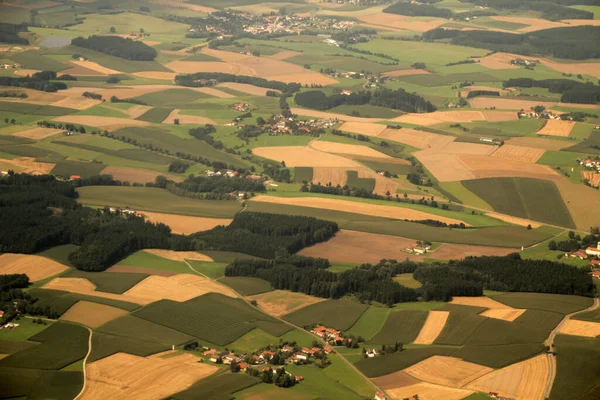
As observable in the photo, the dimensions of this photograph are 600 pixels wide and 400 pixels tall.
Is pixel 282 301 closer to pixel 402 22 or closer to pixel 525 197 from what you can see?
pixel 525 197

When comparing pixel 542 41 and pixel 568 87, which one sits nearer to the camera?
pixel 568 87

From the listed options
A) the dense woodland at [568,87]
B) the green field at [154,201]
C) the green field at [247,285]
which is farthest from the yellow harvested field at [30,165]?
the dense woodland at [568,87]

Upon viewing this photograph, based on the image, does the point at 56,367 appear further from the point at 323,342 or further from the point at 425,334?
→ the point at 425,334

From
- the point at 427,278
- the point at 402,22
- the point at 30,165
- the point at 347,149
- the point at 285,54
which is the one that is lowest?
the point at 285,54

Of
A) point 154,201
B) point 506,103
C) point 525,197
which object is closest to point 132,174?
point 154,201

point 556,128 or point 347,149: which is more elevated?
point 556,128

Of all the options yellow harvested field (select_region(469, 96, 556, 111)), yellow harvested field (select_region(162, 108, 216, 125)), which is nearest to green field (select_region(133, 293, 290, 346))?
yellow harvested field (select_region(162, 108, 216, 125))

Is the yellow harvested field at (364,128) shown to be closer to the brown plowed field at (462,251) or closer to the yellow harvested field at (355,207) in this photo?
the yellow harvested field at (355,207)
